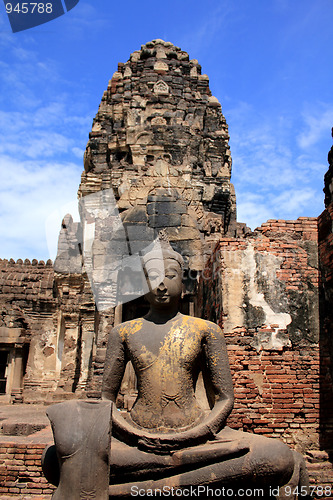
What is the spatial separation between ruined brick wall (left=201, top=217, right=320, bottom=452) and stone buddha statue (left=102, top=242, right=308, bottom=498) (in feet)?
6.53

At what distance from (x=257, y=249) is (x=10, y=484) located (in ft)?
14.0

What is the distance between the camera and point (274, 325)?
19.5ft

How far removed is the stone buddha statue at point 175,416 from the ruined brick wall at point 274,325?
1.99 m

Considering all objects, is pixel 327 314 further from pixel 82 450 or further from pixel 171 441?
pixel 82 450

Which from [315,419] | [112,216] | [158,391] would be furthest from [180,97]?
[158,391]

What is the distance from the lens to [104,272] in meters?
8.98

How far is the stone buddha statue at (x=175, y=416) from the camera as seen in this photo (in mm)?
3281

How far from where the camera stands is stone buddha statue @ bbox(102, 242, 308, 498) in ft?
10.8

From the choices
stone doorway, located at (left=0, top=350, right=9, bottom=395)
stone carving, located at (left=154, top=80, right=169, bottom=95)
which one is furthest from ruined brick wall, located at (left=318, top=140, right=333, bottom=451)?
stone doorway, located at (left=0, top=350, right=9, bottom=395)

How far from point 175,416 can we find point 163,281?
1.15 metres

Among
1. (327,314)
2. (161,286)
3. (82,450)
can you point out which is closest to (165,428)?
(82,450)

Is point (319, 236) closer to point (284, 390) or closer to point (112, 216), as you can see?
point (284, 390)

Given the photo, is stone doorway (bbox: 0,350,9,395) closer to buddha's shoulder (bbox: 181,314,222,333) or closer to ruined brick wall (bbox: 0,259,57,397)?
ruined brick wall (bbox: 0,259,57,397)

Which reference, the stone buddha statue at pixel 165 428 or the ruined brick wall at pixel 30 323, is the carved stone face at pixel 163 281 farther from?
the ruined brick wall at pixel 30 323
